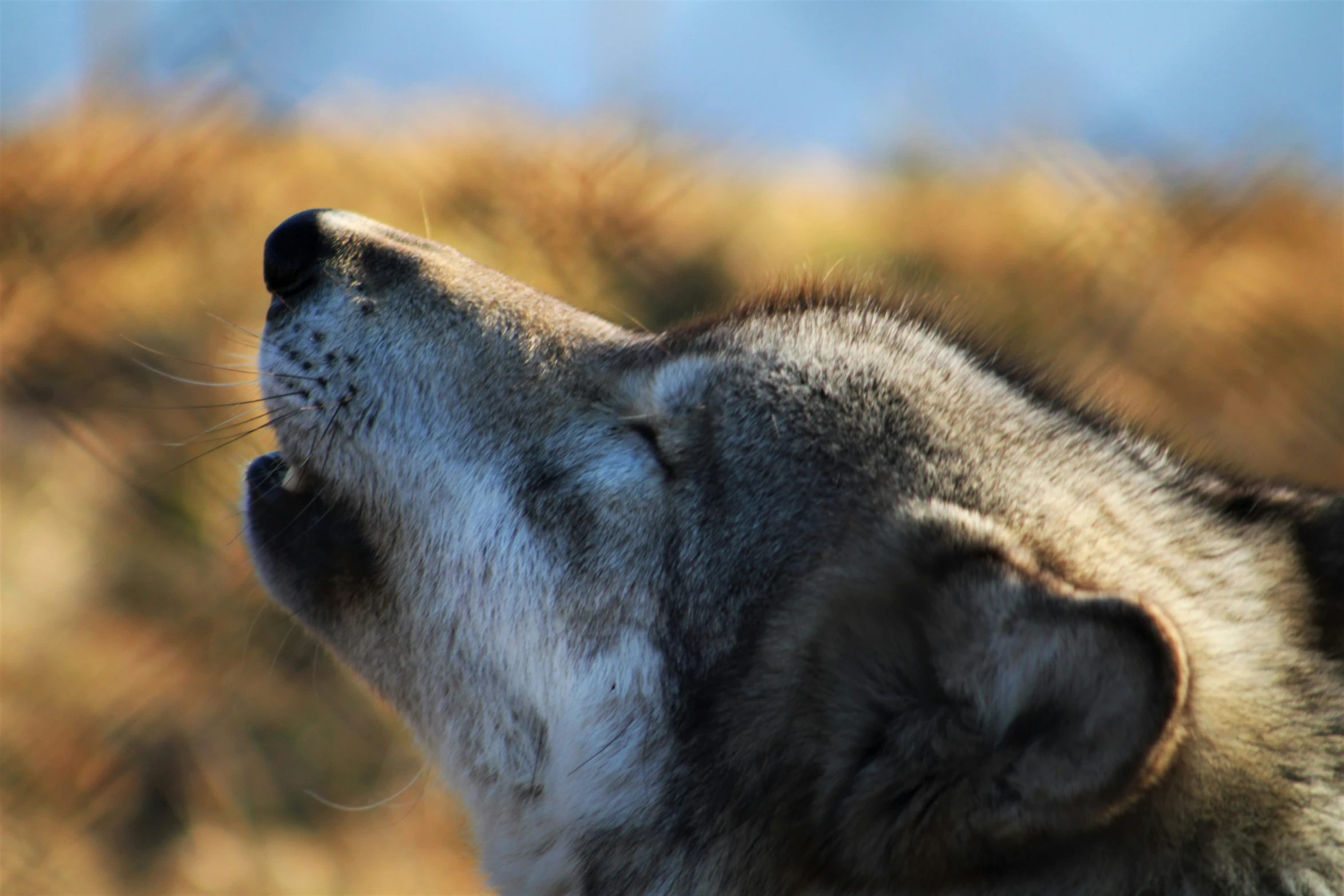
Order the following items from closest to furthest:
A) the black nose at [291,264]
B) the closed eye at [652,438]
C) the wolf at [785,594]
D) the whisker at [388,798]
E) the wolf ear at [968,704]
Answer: the wolf ear at [968,704] < the wolf at [785,594] < the closed eye at [652,438] < the black nose at [291,264] < the whisker at [388,798]

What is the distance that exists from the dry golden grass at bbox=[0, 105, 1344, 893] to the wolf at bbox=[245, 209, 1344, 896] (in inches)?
17.7

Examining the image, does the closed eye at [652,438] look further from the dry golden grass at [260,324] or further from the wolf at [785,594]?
the dry golden grass at [260,324]

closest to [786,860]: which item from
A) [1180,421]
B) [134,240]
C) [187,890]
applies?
[187,890]

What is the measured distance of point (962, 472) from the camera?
1.69 meters

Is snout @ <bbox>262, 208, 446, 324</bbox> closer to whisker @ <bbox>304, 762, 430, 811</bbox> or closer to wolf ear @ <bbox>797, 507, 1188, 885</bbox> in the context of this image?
whisker @ <bbox>304, 762, 430, 811</bbox>

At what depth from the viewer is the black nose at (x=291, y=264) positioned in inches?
80.4

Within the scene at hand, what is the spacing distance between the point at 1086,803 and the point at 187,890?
9.14ft

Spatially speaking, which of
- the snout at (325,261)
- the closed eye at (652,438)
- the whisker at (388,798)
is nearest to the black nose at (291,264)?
the snout at (325,261)

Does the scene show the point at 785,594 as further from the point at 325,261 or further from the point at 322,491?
the point at 325,261

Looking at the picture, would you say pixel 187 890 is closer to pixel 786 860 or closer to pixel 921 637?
pixel 786 860

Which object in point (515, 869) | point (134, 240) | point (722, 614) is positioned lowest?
point (134, 240)

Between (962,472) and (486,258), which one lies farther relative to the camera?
(486,258)

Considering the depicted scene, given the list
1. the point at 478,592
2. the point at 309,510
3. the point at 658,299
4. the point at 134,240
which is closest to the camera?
the point at 478,592

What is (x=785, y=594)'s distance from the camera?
67.7 inches
